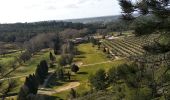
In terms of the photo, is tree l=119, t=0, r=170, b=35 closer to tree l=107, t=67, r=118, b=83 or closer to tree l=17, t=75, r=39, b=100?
tree l=17, t=75, r=39, b=100

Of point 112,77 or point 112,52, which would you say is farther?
point 112,52

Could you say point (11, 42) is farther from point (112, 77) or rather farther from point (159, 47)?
point (159, 47)

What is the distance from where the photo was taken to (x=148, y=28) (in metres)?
14.0

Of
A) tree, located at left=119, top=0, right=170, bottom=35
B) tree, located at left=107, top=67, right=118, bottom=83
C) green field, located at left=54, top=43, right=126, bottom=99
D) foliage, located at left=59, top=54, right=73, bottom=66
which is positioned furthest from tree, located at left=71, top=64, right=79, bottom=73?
tree, located at left=119, top=0, right=170, bottom=35

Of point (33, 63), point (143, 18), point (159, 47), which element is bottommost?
Answer: point (33, 63)

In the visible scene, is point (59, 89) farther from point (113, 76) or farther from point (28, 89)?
point (113, 76)

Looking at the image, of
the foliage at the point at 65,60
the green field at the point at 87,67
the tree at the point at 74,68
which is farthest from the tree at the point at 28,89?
the foliage at the point at 65,60

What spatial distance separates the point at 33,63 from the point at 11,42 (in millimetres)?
70370

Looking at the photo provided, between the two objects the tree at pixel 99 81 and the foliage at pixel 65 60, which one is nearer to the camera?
the tree at pixel 99 81

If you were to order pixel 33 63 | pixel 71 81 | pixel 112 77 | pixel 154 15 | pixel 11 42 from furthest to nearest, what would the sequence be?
1. pixel 11 42
2. pixel 33 63
3. pixel 71 81
4. pixel 112 77
5. pixel 154 15

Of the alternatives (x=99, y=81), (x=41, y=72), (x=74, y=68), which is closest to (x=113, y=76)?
(x=99, y=81)

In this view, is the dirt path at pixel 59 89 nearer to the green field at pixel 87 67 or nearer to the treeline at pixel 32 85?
the green field at pixel 87 67

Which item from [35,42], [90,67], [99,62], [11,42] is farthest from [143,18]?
[11,42]

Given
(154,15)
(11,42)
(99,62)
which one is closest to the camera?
(154,15)
